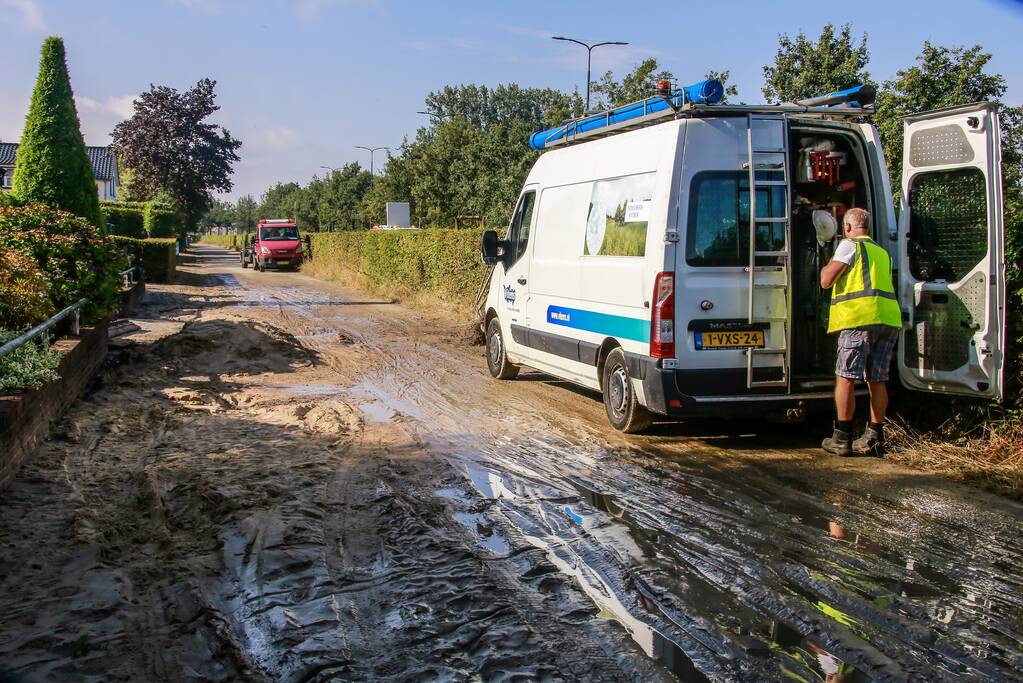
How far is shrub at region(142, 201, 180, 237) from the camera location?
52281mm

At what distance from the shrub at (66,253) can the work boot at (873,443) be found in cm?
819

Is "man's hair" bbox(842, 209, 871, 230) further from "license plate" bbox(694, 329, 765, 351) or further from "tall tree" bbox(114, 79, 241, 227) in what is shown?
"tall tree" bbox(114, 79, 241, 227)

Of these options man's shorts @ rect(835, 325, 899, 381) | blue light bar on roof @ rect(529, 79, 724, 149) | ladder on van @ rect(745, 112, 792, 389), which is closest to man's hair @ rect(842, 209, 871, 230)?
ladder on van @ rect(745, 112, 792, 389)

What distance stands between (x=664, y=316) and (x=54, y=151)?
37.3ft

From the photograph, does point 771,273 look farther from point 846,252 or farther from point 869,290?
point 869,290

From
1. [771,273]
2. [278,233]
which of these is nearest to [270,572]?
[771,273]

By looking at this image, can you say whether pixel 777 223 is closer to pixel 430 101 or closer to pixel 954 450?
pixel 954 450

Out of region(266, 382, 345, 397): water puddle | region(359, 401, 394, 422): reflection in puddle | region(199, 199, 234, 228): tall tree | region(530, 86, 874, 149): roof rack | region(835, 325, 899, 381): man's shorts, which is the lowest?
region(359, 401, 394, 422): reflection in puddle

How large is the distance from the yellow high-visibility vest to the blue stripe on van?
1590mm

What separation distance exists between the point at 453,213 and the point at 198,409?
3860cm

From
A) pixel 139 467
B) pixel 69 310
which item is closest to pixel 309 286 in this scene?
pixel 69 310

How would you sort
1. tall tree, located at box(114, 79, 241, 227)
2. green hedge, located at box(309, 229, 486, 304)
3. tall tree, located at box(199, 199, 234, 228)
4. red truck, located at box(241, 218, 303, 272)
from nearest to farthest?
1. green hedge, located at box(309, 229, 486, 304)
2. red truck, located at box(241, 218, 303, 272)
3. tall tree, located at box(114, 79, 241, 227)
4. tall tree, located at box(199, 199, 234, 228)

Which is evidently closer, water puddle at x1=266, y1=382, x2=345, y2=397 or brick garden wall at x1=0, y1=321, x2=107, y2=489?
brick garden wall at x1=0, y1=321, x2=107, y2=489

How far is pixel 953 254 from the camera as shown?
7.17 meters
